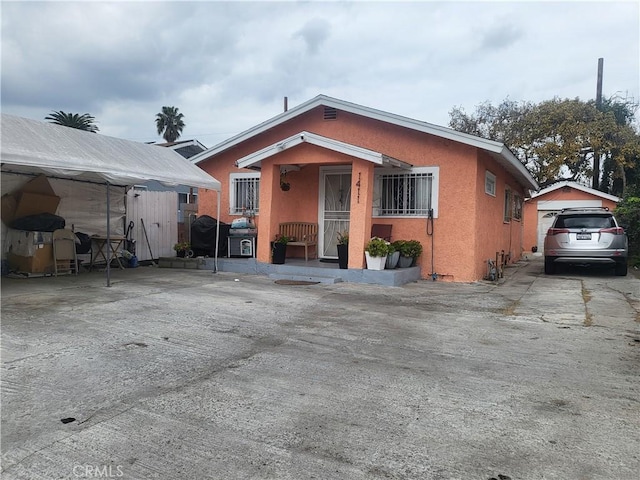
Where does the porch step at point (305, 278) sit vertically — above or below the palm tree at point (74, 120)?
below

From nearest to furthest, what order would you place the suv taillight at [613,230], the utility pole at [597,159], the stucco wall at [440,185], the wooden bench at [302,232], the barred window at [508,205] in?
1. the stucco wall at [440,185]
2. the suv taillight at [613,230]
3. the wooden bench at [302,232]
4. the barred window at [508,205]
5. the utility pole at [597,159]

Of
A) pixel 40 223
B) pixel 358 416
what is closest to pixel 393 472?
pixel 358 416

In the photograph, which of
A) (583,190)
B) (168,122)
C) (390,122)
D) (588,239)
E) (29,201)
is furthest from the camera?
(168,122)

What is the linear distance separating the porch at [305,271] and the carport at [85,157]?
1963 mm

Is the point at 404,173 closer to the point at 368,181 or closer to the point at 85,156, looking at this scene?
the point at 368,181

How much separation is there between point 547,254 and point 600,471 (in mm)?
9787

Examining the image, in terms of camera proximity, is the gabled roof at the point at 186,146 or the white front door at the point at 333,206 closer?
the white front door at the point at 333,206

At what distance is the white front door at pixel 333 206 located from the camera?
11.4m

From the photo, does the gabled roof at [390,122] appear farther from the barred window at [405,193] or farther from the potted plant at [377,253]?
the potted plant at [377,253]

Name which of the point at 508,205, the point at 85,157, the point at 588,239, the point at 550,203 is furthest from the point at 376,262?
the point at 550,203

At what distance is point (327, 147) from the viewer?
31.1ft

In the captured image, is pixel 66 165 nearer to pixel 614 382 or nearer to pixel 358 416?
pixel 358 416

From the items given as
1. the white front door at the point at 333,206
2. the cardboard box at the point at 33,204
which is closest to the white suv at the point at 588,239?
the white front door at the point at 333,206

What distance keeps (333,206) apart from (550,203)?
13974 mm
